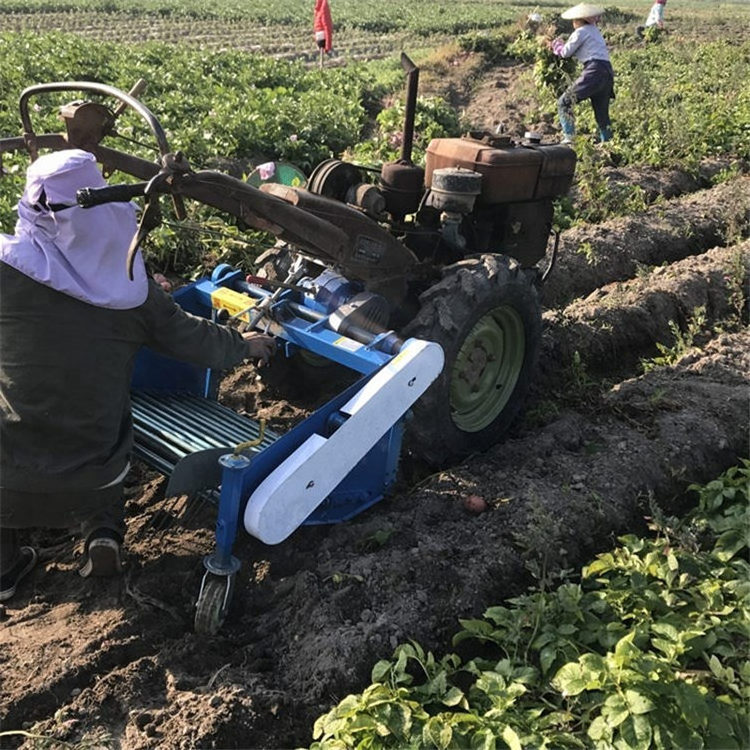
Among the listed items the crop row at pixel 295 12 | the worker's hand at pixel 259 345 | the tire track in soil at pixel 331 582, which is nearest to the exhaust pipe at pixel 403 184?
the worker's hand at pixel 259 345

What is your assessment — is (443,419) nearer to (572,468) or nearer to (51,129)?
(572,468)

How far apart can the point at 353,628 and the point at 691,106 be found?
10.6 m

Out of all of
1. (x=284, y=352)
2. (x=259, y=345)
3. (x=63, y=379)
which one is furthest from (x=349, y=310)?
(x=63, y=379)

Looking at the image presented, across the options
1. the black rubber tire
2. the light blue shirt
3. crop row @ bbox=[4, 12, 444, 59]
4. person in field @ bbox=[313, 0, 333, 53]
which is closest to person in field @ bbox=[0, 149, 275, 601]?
the black rubber tire

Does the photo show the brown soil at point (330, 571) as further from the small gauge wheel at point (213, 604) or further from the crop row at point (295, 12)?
the crop row at point (295, 12)

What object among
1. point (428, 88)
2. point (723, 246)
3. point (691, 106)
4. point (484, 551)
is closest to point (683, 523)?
point (484, 551)

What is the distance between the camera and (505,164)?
446cm

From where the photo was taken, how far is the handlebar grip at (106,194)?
2508mm

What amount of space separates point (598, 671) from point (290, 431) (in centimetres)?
140

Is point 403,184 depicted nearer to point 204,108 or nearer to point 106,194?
point 106,194

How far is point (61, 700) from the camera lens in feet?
9.14

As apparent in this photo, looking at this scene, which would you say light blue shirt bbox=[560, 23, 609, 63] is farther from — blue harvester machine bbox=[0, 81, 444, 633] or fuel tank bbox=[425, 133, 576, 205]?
blue harvester machine bbox=[0, 81, 444, 633]

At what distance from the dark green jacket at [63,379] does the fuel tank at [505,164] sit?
2.05 meters

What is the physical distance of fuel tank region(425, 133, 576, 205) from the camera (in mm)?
4461
